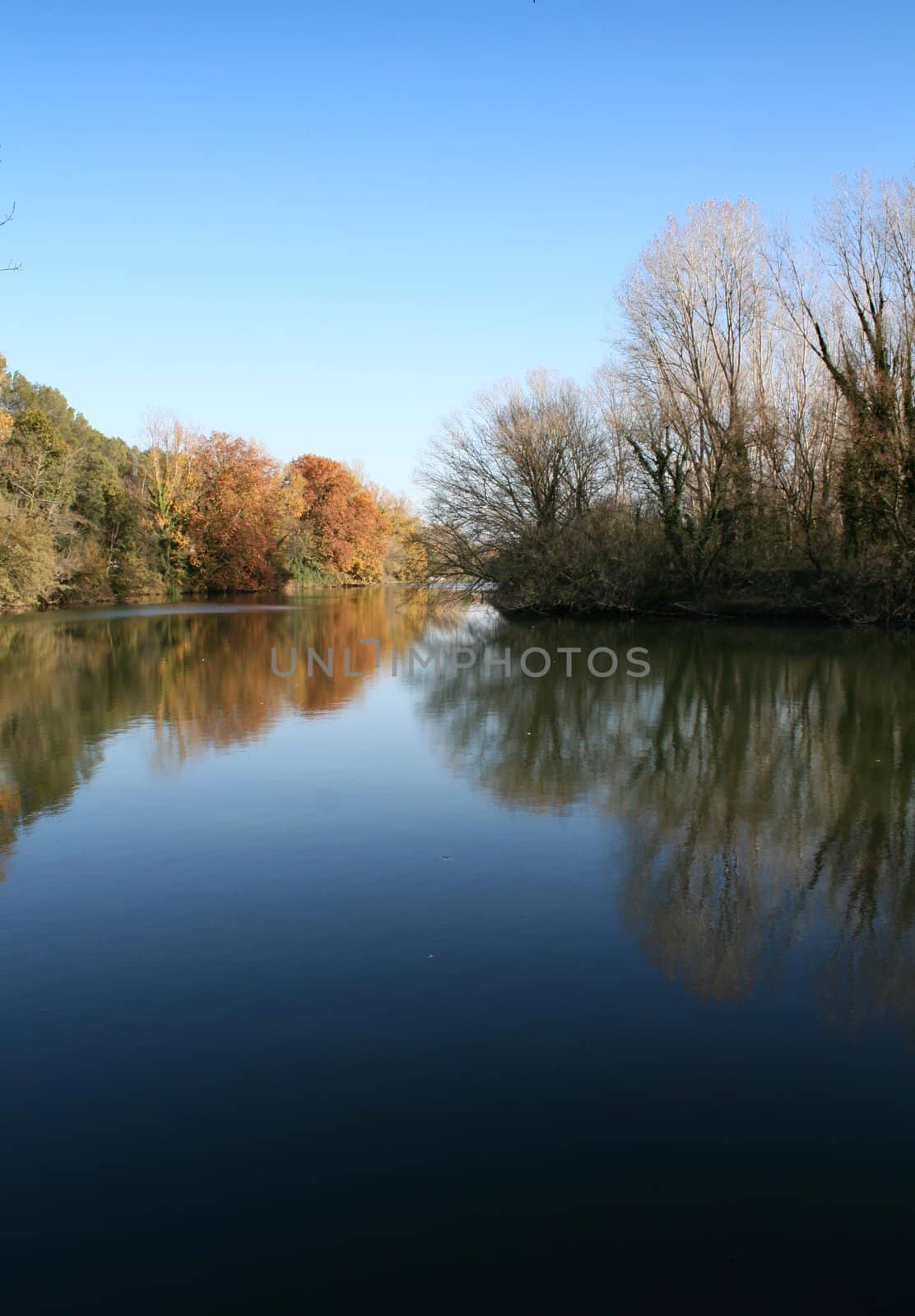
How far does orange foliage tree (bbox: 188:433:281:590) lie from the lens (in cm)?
5750

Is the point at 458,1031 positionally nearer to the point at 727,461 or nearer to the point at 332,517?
the point at 727,461

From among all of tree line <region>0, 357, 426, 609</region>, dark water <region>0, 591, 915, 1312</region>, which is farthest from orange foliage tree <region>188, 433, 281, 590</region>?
dark water <region>0, 591, 915, 1312</region>

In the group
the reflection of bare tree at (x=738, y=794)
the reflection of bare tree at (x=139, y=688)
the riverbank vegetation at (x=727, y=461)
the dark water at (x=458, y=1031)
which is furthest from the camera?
the riverbank vegetation at (x=727, y=461)

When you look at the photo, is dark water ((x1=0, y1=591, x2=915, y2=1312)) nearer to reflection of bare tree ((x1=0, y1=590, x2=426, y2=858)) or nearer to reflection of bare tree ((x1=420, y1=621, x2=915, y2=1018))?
reflection of bare tree ((x1=420, y1=621, x2=915, y2=1018))

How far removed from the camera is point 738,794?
8.15 m

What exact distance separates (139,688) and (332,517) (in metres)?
55.6

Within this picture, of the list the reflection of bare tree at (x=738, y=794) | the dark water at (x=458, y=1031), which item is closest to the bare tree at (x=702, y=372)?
the reflection of bare tree at (x=738, y=794)

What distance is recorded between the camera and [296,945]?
508 centimetres

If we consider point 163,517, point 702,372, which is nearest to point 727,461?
point 702,372

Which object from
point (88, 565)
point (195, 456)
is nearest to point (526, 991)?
point (88, 565)

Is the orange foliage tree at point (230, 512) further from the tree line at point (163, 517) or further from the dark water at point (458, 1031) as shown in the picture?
the dark water at point (458, 1031)

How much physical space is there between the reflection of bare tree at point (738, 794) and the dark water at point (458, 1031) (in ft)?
0.13

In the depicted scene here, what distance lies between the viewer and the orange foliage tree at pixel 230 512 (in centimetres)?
5750

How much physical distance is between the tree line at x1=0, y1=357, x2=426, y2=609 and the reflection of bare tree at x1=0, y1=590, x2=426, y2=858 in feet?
22.1
